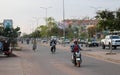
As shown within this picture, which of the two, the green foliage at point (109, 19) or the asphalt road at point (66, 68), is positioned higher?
the green foliage at point (109, 19)

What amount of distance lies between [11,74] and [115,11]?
24.8 meters

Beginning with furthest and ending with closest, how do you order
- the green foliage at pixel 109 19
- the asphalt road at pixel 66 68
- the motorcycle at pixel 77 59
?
the green foliage at pixel 109 19
the motorcycle at pixel 77 59
the asphalt road at pixel 66 68

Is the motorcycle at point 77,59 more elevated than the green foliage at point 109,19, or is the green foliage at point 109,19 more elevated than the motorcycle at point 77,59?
the green foliage at point 109,19

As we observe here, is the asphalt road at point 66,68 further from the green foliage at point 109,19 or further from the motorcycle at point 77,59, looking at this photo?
the green foliage at point 109,19

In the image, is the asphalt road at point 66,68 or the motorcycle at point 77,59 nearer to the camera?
the asphalt road at point 66,68

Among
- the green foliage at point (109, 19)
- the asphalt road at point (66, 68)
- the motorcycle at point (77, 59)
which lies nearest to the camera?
the asphalt road at point (66, 68)

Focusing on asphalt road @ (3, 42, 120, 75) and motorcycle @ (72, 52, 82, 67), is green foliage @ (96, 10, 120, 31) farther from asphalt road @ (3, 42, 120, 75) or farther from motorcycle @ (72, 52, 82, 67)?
motorcycle @ (72, 52, 82, 67)

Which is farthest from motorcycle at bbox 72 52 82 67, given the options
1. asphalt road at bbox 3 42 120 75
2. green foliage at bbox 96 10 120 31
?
green foliage at bbox 96 10 120 31

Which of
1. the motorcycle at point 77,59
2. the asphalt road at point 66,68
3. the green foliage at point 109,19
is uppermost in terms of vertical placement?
the green foliage at point 109,19

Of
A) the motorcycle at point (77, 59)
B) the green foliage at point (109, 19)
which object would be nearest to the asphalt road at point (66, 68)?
the motorcycle at point (77, 59)

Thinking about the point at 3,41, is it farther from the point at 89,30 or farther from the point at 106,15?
the point at 89,30

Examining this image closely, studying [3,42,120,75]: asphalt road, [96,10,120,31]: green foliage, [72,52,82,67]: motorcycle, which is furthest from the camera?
[96,10,120,31]: green foliage

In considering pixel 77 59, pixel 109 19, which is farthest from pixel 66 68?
pixel 109 19

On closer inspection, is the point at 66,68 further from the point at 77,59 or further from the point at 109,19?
the point at 109,19
